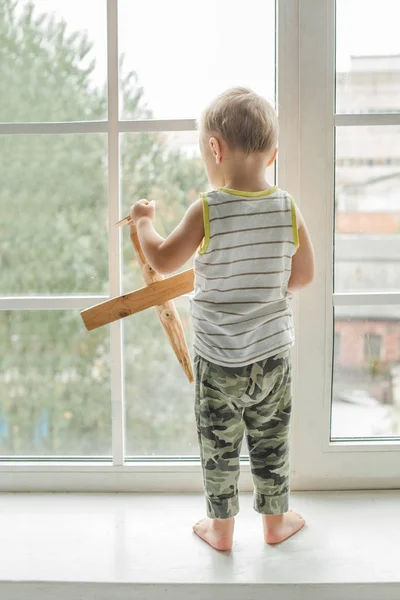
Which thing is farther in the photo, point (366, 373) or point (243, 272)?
point (366, 373)

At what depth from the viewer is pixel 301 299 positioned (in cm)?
131

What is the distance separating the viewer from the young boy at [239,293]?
1.09 m

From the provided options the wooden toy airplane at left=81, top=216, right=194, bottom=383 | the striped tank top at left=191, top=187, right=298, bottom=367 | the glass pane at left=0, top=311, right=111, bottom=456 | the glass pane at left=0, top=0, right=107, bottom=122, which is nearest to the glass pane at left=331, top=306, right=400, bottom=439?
the striped tank top at left=191, top=187, right=298, bottom=367

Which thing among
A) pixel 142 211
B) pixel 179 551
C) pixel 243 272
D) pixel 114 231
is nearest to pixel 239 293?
pixel 243 272

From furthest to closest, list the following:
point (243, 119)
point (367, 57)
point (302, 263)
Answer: point (367, 57) → point (302, 263) → point (243, 119)

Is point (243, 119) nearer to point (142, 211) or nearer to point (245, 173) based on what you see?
point (245, 173)

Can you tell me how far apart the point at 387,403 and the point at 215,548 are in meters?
0.50

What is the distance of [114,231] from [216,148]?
0.34 meters

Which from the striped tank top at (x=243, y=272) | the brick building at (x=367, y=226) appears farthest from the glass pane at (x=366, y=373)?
the striped tank top at (x=243, y=272)

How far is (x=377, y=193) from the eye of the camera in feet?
4.35

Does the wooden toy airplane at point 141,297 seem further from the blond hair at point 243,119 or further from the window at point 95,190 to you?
the blond hair at point 243,119

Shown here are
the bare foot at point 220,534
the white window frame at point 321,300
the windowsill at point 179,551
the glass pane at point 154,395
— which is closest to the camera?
the windowsill at point 179,551

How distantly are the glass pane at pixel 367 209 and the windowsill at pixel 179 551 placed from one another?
18.9 inches

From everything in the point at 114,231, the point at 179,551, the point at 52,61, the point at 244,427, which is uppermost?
the point at 52,61
